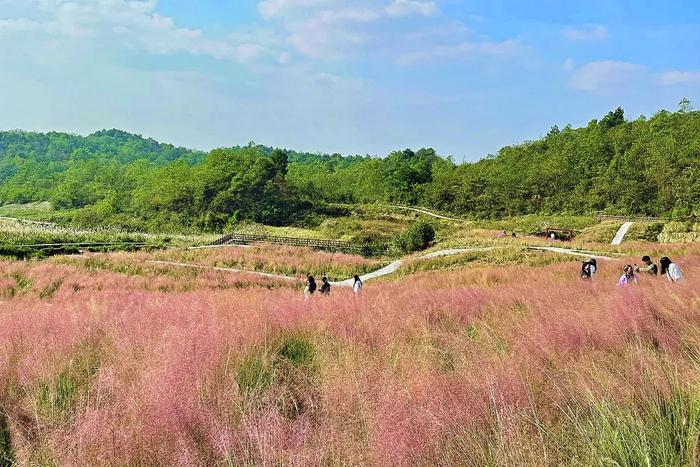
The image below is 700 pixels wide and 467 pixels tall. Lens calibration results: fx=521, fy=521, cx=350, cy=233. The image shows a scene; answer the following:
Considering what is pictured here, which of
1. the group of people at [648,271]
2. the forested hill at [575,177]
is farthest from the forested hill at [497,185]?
the group of people at [648,271]

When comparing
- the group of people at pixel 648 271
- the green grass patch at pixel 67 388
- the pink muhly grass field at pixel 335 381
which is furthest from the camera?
the group of people at pixel 648 271

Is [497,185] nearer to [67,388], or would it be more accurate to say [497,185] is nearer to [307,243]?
[307,243]

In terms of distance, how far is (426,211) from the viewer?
252 ft

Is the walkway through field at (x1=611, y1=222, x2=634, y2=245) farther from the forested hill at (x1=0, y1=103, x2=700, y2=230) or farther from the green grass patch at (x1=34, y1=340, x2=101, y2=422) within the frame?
the green grass patch at (x1=34, y1=340, x2=101, y2=422)

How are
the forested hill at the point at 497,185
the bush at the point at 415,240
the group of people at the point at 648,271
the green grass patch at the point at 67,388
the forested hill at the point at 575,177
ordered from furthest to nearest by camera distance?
the forested hill at the point at 497,185, the forested hill at the point at 575,177, the bush at the point at 415,240, the group of people at the point at 648,271, the green grass patch at the point at 67,388

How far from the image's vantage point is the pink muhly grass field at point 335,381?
2.89 metres

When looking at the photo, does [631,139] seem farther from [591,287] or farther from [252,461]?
[252,461]

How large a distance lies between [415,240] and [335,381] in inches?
1523

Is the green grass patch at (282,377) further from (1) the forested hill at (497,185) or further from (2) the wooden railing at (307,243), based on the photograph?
(1) the forested hill at (497,185)

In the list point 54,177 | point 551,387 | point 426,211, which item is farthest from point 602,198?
point 54,177

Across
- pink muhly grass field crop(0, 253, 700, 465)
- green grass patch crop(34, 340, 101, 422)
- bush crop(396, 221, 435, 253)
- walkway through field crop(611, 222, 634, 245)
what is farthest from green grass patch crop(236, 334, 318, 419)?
bush crop(396, 221, 435, 253)

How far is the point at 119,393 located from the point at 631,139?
273 feet

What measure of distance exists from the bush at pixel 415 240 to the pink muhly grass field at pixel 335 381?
35652 mm

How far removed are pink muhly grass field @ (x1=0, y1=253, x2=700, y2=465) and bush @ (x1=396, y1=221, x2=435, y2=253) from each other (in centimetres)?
3565
